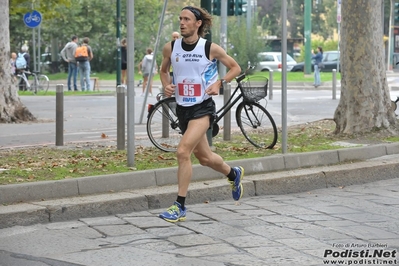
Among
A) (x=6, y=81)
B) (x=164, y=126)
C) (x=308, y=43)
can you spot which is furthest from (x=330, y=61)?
(x=164, y=126)

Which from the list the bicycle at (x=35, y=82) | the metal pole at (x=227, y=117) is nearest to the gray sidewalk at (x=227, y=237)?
the metal pole at (x=227, y=117)

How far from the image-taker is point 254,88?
12484mm

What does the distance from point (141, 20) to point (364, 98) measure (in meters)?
38.8

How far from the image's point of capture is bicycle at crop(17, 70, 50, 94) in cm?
3164

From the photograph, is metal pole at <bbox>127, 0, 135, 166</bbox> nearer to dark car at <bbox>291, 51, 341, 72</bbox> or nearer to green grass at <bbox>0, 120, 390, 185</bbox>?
green grass at <bbox>0, 120, 390, 185</bbox>

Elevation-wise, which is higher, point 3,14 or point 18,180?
point 3,14

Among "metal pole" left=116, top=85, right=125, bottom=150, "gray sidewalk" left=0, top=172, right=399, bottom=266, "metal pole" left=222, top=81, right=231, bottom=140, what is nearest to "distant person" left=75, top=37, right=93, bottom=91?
"metal pole" left=222, top=81, right=231, bottom=140

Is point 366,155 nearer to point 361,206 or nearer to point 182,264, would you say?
point 361,206

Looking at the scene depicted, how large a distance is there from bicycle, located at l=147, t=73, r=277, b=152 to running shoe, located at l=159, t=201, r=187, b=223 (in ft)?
13.1

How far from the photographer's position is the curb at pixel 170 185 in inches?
319

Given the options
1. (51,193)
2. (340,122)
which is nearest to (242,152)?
(340,122)

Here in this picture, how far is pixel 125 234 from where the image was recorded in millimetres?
7328

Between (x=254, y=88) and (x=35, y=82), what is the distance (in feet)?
65.9

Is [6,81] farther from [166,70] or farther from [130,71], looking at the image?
→ [166,70]
